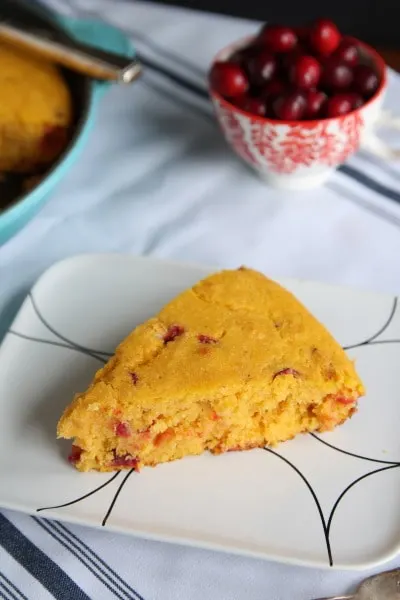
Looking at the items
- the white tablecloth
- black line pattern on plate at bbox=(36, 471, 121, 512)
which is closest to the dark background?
the white tablecloth

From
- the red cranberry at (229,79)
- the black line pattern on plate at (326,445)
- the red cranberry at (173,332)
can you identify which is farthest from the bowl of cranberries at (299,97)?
the red cranberry at (173,332)

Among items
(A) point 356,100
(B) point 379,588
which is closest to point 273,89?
(A) point 356,100

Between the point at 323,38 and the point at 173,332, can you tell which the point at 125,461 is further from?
the point at 323,38

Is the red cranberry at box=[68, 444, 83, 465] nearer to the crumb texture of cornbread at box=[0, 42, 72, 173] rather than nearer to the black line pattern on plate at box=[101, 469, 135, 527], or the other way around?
the black line pattern on plate at box=[101, 469, 135, 527]

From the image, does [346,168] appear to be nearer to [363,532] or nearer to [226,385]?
[226,385]

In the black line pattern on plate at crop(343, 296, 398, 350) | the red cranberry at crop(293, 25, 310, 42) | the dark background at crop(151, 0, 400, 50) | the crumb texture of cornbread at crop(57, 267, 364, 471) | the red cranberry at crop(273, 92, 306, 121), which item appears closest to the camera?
the crumb texture of cornbread at crop(57, 267, 364, 471)

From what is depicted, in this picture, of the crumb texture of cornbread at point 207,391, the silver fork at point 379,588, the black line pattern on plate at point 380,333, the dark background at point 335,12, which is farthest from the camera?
the dark background at point 335,12

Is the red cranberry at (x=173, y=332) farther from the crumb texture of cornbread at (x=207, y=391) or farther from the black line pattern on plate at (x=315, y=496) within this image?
the black line pattern on plate at (x=315, y=496)
